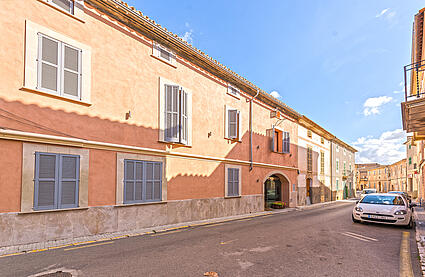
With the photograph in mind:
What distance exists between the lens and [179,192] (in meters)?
10.6

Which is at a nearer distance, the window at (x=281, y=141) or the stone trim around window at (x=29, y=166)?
the stone trim around window at (x=29, y=166)

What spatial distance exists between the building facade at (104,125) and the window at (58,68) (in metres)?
0.03

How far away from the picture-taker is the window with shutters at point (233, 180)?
44.1 ft

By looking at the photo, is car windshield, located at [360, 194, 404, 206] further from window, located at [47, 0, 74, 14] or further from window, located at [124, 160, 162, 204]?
window, located at [47, 0, 74, 14]

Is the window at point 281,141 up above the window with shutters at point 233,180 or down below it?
above

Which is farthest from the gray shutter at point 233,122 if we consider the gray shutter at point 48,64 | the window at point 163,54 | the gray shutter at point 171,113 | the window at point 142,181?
the gray shutter at point 48,64

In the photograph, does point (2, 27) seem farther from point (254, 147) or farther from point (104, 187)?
point (254, 147)

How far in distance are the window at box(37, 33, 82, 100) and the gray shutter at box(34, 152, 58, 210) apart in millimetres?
1839

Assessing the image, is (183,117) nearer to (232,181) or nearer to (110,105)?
(110,105)

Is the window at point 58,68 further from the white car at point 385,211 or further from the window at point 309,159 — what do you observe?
the window at point 309,159

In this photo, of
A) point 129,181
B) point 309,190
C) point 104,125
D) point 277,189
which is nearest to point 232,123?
point 129,181

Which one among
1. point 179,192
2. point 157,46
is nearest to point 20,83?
point 157,46

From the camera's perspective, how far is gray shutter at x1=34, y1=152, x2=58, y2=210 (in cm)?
668

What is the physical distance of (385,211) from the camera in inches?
361
